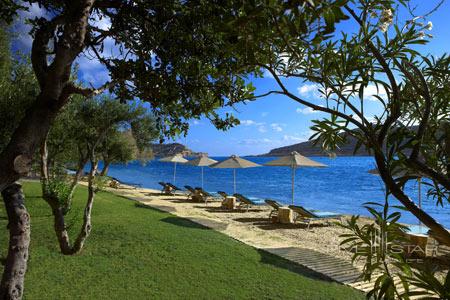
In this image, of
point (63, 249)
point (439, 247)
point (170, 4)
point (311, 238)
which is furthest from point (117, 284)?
point (439, 247)

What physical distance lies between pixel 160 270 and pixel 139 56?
4.63 meters

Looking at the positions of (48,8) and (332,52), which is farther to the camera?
(48,8)

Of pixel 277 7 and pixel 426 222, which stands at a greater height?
pixel 277 7

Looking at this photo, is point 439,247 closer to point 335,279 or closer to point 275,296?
point 335,279

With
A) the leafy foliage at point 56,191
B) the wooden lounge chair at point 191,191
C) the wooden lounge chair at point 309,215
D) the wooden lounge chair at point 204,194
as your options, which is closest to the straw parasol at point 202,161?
the wooden lounge chair at point 191,191

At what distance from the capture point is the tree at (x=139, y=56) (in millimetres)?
2389

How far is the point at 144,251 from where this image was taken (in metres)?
7.58

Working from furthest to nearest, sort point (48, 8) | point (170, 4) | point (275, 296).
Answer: point (275, 296)
point (48, 8)
point (170, 4)

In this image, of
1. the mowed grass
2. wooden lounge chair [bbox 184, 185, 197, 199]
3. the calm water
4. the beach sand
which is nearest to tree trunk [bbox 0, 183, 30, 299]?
the mowed grass

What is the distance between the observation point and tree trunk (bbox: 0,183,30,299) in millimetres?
3160

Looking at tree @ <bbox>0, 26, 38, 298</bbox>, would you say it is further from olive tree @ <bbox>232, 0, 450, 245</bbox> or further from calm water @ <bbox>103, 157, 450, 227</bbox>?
calm water @ <bbox>103, 157, 450, 227</bbox>

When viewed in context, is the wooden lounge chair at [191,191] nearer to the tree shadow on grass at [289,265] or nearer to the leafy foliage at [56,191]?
the tree shadow on grass at [289,265]

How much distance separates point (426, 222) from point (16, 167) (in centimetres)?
230

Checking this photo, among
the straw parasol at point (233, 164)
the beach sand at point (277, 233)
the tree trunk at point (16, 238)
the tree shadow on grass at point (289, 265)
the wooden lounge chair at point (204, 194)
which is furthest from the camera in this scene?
the straw parasol at point (233, 164)
